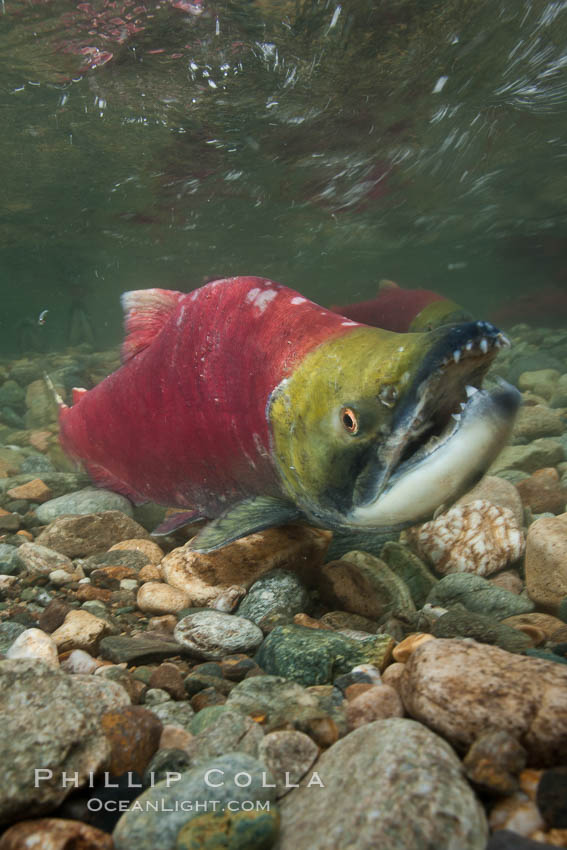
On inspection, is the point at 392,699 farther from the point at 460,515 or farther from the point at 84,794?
the point at 460,515

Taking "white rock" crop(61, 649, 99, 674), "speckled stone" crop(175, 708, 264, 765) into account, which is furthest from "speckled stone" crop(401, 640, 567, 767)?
"white rock" crop(61, 649, 99, 674)

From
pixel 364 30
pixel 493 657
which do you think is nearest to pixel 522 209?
pixel 364 30

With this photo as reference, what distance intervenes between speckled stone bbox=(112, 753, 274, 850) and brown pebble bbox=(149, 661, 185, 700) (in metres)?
0.56

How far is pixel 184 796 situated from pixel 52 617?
57.0 inches

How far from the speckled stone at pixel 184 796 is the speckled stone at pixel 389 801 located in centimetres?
12

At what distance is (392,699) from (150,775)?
2.51 feet

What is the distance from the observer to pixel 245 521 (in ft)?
8.83

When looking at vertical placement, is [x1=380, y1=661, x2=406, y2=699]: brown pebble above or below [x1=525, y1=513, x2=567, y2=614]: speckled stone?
above

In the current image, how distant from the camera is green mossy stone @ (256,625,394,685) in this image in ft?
6.25

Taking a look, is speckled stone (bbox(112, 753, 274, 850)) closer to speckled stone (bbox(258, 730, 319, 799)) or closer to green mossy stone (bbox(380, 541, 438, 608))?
speckled stone (bbox(258, 730, 319, 799))

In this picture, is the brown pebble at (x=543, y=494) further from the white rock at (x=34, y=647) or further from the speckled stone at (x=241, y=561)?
the white rock at (x=34, y=647)

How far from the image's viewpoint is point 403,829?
3.42 feet

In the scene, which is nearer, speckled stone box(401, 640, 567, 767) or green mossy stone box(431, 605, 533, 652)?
speckled stone box(401, 640, 567, 767)

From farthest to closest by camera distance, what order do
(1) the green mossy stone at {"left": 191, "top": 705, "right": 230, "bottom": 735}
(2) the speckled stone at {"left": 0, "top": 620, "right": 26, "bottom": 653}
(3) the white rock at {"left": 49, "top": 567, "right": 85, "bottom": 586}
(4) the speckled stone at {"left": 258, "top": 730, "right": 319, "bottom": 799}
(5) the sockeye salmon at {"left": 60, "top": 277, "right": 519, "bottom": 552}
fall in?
(3) the white rock at {"left": 49, "top": 567, "right": 85, "bottom": 586}
(2) the speckled stone at {"left": 0, "top": 620, "right": 26, "bottom": 653}
(5) the sockeye salmon at {"left": 60, "top": 277, "right": 519, "bottom": 552}
(1) the green mossy stone at {"left": 191, "top": 705, "right": 230, "bottom": 735}
(4) the speckled stone at {"left": 258, "top": 730, "right": 319, "bottom": 799}
